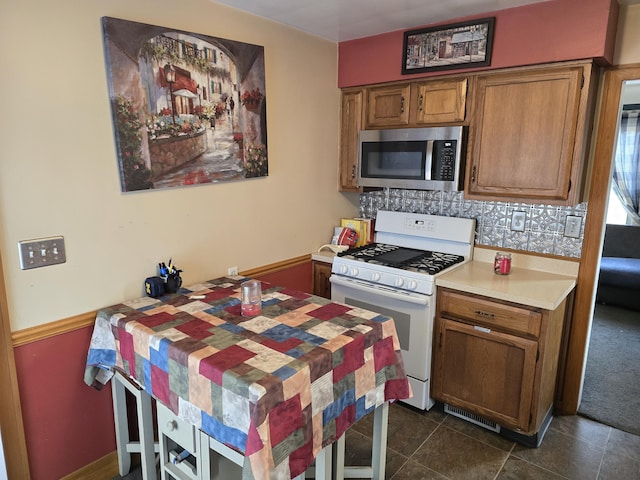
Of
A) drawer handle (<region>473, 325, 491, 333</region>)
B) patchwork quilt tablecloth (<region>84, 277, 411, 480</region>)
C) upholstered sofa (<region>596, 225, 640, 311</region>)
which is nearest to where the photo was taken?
patchwork quilt tablecloth (<region>84, 277, 411, 480</region>)

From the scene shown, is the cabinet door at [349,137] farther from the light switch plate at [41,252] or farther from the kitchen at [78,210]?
the light switch plate at [41,252]

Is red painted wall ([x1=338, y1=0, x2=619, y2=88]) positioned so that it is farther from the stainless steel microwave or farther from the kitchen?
the stainless steel microwave

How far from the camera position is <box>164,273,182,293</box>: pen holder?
6.92 feet

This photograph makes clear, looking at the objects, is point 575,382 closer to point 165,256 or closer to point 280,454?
point 280,454

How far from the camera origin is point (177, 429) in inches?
64.9

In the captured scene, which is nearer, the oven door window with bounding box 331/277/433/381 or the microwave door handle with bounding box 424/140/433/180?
the oven door window with bounding box 331/277/433/381

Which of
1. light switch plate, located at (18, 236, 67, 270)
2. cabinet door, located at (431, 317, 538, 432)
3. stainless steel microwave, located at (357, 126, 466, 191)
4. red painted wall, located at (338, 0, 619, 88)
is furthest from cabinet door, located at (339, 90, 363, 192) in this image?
light switch plate, located at (18, 236, 67, 270)

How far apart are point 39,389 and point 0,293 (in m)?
0.46

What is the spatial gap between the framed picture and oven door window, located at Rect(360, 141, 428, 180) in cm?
46

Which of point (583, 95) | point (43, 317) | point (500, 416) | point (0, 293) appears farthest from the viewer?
point (500, 416)

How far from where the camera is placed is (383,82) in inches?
111

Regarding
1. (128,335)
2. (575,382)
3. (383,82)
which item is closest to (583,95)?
(383,82)

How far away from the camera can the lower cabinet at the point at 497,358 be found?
2.21m

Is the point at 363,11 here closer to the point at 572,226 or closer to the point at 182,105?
the point at 182,105
